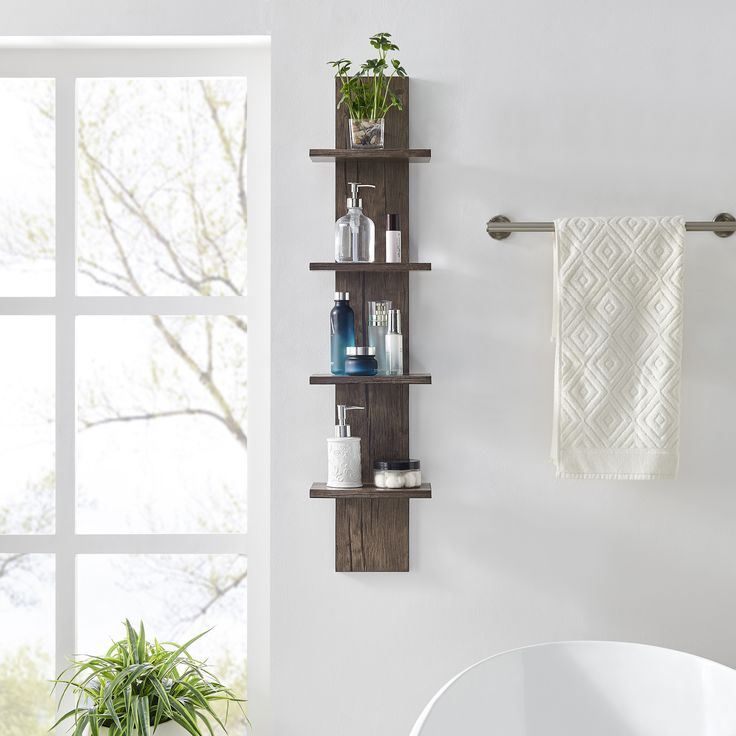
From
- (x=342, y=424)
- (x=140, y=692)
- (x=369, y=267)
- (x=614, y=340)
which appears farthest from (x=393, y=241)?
(x=140, y=692)

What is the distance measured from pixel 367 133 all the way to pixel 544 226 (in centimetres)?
42

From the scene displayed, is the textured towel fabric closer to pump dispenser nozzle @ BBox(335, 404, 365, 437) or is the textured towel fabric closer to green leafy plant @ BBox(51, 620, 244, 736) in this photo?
pump dispenser nozzle @ BBox(335, 404, 365, 437)

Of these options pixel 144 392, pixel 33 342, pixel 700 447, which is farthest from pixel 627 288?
pixel 33 342

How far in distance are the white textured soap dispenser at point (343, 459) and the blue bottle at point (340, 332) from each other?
94 mm

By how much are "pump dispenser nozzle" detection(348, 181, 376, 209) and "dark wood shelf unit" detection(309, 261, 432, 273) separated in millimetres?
126

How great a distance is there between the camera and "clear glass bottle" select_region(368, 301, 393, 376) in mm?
1650

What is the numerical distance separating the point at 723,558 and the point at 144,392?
1.38 meters

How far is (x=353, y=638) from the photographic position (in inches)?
68.4

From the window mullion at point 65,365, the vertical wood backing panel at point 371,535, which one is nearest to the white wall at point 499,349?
the vertical wood backing panel at point 371,535

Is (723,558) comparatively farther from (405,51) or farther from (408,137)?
(405,51)

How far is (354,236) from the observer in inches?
63.8

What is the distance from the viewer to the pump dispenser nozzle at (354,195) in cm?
162

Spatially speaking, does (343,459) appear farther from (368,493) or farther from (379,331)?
(379,331)

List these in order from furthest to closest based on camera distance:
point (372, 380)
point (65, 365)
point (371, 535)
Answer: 1. point (65, 365)
2. point (371, 535)
3. point (372, 380)
